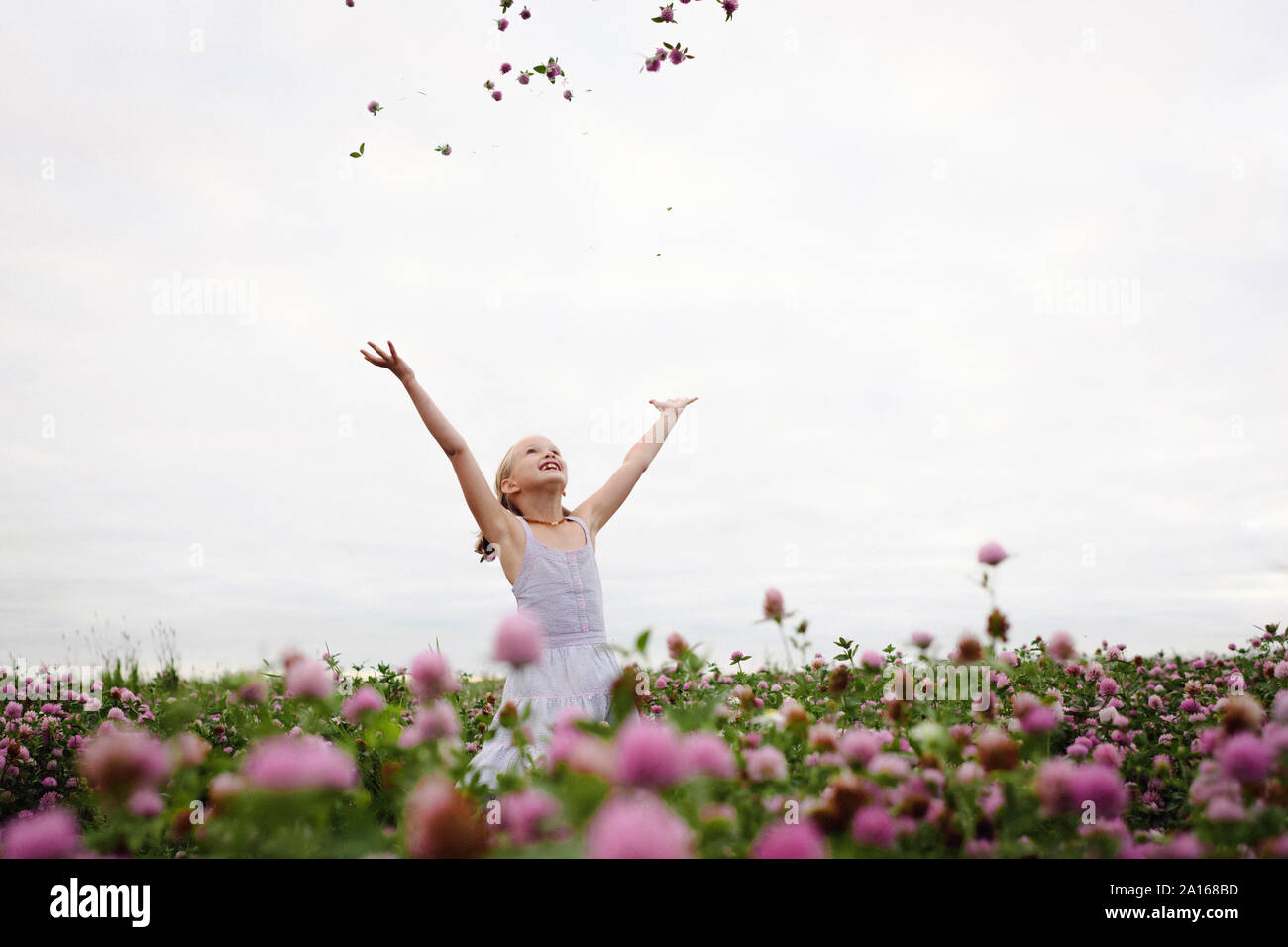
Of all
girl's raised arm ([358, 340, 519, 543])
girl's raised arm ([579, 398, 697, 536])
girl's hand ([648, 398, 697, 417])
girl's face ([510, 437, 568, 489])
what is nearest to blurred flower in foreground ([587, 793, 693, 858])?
girl's raised arm ([358, 340, 519, 543])

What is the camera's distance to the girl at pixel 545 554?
4.36 metres

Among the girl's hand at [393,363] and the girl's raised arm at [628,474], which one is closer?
the girl's hand at [393,363]

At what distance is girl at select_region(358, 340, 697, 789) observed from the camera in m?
4.36

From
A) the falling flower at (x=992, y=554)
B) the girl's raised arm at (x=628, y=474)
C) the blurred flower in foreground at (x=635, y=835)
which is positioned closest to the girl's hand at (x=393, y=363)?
the girl's raised arm at (x=628, y=474)

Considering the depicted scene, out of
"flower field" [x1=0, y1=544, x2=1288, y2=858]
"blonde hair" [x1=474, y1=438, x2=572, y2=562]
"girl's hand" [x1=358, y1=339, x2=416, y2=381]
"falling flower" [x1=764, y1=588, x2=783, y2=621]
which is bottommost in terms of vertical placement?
"flower field" [x1=0, y1=544, x2=1288, y2=858]

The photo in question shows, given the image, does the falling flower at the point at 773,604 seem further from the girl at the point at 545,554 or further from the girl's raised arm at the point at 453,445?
the girl's raised arm at the point at 453,445

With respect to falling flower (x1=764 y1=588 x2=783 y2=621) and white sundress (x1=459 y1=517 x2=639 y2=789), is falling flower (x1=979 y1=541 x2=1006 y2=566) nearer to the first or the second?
falling flower (x1=764 y1=588 x2=783 y2=621)

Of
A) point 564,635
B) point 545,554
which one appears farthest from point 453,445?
point 564,635

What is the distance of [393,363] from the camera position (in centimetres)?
438

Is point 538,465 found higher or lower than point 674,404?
lower

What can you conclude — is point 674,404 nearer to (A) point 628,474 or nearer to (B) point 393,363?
(A) point 628,474

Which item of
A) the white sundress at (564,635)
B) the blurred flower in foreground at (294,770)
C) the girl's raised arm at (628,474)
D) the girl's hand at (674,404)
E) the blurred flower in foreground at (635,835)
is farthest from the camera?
the girl's hand at (674,404)

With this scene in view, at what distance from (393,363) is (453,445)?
0.50 m
